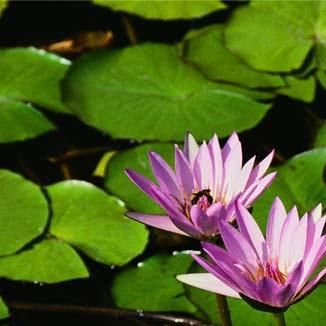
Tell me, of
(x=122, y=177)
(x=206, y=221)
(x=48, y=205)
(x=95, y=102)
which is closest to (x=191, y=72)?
(x=95, y=102)

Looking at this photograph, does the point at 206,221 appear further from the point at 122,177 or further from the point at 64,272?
the point at 122,177

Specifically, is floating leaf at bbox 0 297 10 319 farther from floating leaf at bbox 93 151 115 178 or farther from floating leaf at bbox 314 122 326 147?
floating leaf at bbox 314 122 326 147

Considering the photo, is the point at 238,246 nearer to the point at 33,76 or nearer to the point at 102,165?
the point at 102,165

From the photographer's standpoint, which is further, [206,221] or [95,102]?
[95,102]

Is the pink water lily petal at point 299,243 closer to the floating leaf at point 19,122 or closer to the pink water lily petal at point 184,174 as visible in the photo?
the pink water lily petal at point 184,174

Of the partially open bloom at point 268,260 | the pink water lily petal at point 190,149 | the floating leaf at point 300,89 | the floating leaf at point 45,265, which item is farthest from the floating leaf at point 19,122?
the partially open bloom at point 268,260

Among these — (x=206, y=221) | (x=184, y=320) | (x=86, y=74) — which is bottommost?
(x=184, y=320)

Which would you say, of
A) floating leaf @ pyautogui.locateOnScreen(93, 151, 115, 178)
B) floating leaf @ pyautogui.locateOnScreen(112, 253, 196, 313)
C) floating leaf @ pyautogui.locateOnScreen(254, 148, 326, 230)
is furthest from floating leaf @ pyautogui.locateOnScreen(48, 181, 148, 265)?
floating leaf @ pyautogui.locateOnScreen(254, 148, 326, 230)
